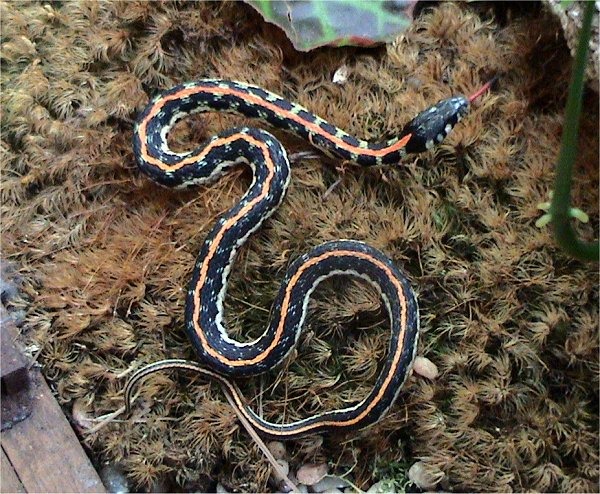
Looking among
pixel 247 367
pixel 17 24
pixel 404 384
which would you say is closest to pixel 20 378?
pixel 247 367

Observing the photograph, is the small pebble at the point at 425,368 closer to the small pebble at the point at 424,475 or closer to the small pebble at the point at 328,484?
the small pebble at the point at 424,475

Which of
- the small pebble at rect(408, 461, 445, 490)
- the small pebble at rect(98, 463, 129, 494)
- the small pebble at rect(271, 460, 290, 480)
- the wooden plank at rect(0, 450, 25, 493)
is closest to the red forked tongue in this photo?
the small pebble at rect(408, 461, 445, 490)

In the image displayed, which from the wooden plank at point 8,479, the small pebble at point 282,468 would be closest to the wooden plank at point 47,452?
the wooden plank at point 8,479

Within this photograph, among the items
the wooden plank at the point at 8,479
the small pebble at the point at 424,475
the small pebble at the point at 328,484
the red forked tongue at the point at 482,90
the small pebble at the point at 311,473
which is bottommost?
the wooden plank at the point at 8,479

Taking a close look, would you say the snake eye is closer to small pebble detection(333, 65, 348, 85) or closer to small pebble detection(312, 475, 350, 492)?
small pebble detection(333, 65, 348, 85)

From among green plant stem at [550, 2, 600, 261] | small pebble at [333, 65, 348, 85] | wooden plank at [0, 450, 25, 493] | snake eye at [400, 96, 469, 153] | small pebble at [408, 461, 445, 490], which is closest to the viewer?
green plant stem at [550, 2, 600, 261]
